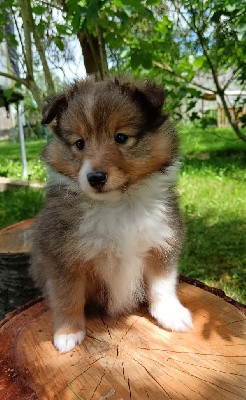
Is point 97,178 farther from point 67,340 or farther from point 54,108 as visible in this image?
point 67,340

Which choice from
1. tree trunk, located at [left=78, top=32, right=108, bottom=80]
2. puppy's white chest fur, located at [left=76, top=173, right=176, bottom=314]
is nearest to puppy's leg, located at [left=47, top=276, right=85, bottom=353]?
puppy's white chest fur, located at [left=76, top=173, right=176, bottom=314]

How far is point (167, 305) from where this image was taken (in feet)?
7.72

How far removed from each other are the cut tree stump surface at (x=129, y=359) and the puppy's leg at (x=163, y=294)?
0.20ft

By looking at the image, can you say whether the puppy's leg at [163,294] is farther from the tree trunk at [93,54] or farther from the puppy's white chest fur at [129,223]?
the tree trunk at [93,54]

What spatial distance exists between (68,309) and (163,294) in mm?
534

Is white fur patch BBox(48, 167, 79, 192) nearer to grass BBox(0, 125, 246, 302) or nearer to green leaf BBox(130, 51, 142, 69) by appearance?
grass BBox(0, 125, 246, 302)

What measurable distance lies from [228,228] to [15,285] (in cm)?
332

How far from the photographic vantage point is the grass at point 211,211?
4.66 metres

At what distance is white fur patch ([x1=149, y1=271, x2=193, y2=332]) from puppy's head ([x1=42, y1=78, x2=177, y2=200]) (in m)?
0.62

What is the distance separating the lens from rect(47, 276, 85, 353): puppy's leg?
83.9 inches

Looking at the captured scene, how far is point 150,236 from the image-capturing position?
2.19 metres

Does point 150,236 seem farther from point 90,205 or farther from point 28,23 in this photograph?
point 28,23

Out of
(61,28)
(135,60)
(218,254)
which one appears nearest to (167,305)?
(135,60)

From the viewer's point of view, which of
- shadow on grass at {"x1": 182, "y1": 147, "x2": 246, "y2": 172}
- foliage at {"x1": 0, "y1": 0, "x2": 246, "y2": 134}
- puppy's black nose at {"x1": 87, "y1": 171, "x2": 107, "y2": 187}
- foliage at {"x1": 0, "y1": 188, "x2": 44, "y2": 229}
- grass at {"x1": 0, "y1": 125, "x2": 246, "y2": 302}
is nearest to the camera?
puppy's black nose at {"x1": 87, "y1": 171, "x2": 107, "y2": 187}
